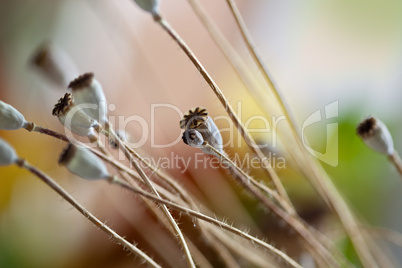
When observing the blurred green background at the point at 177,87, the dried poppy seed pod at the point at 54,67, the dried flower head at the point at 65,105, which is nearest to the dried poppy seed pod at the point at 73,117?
the dried flower head at the point at 65,105

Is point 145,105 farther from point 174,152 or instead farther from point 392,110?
point 392,110

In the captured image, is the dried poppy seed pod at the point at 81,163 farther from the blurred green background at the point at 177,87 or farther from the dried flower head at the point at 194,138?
the blurred green background at the point at 177,87

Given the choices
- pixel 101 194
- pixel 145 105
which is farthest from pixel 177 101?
pixel 101 194

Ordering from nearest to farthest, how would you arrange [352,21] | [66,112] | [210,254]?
[66,112] < [210,254] < [352,21]
